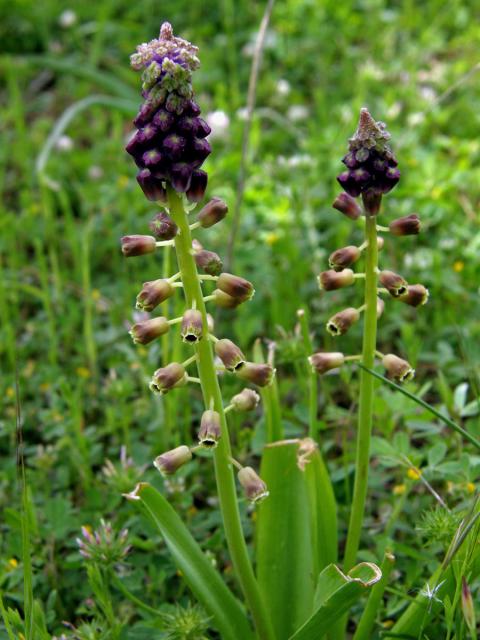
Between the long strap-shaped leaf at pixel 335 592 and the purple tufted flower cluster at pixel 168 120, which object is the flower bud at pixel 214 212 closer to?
the purple tufted flower cluster at pixel 168 120

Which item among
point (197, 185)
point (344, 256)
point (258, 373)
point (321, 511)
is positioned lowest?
point (321, 511)

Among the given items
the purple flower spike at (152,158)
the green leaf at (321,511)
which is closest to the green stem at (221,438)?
the purple flower spike at (152,158)

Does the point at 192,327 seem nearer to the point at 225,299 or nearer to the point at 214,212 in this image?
the point at 225,299

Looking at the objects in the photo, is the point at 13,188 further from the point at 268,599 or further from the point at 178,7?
the point at 268,599

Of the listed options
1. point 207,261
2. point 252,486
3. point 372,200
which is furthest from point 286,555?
point 372,200

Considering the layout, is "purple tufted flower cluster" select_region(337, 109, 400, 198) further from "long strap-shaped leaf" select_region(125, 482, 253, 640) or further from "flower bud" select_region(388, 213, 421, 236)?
"long strap-shaped leaf" select_region(125, 482, 253, 640)

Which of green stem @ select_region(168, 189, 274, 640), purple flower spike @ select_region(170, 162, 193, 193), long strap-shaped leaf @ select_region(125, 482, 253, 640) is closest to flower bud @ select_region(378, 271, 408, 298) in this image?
green stem @ select_region(168, 189, 274, 640)
